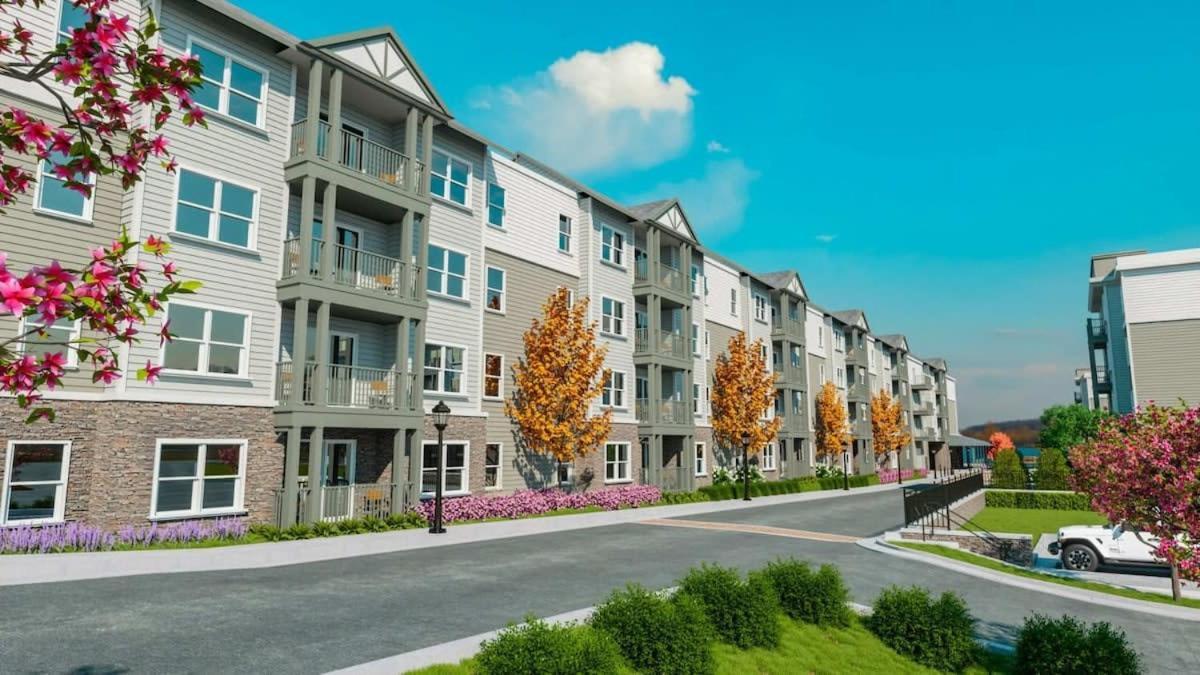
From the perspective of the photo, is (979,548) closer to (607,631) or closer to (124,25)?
(607,631)

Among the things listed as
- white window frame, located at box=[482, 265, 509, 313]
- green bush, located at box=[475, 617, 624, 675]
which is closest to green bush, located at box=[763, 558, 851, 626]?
green bush, located at box=[475, 617, 624, 675]

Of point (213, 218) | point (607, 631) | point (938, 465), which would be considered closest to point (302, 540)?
point (213, 218)

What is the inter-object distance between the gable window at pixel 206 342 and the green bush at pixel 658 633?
42.5ft

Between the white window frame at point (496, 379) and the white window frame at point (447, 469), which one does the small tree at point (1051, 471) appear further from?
the white window frame at point (447, 469)

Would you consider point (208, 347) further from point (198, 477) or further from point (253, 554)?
point (253, 554)

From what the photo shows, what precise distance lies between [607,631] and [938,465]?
91.1 m

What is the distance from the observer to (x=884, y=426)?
209 ft

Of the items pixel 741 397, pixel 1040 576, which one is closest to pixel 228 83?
pixel 1040 576

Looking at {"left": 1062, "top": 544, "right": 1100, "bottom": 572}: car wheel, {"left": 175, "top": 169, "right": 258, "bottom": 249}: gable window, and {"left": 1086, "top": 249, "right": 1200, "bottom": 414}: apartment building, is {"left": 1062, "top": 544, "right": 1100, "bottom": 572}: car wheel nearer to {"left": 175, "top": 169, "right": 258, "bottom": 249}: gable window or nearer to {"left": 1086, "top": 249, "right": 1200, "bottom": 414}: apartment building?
{"left": 175, "top": 169, "right": 258, "bottom": 249}: gable window

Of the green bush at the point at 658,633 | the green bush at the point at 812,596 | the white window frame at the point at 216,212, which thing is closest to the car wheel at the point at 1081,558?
the green bush at the point at 812,596

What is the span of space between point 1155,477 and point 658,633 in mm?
10542

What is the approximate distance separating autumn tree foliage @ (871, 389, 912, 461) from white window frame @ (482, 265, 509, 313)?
45223 millimetres

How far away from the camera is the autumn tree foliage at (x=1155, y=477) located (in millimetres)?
12375

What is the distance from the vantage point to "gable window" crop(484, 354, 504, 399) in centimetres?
2612
